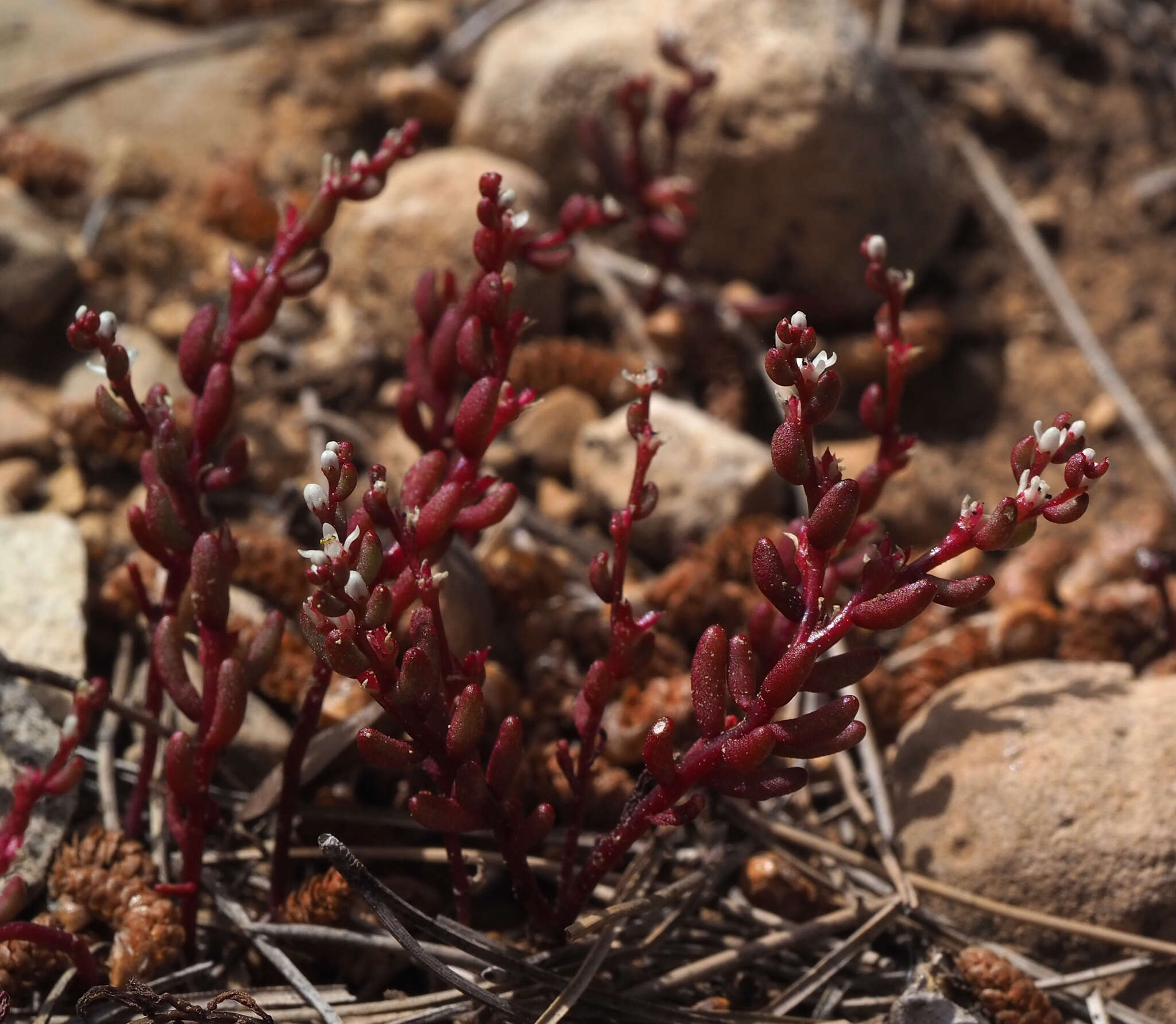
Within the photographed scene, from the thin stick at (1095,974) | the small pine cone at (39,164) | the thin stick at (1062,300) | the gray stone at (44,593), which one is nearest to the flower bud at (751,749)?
the thin stick at (1095,974)

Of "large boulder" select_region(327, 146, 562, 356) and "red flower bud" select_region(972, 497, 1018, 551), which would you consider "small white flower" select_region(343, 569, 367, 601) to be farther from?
"large boulder" select_region(327, 146, 562, 356)

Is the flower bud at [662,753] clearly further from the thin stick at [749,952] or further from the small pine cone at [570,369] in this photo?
the small pine cone at [570,369]

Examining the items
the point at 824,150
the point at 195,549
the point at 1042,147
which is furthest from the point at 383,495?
the point at 1042,147

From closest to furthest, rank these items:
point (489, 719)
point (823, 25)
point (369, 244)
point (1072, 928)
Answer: point (1072, 928) → point (489, 719) → point (369, 244) → point (823, 25)

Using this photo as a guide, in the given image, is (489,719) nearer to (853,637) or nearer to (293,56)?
(853,637)

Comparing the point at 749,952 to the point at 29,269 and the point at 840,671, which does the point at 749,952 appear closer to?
the point at 840,671

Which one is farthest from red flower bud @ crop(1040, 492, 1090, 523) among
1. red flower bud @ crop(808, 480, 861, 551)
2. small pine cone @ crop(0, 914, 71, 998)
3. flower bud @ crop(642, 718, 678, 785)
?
small pine cone @ crop(0, 914, 71, 998)
